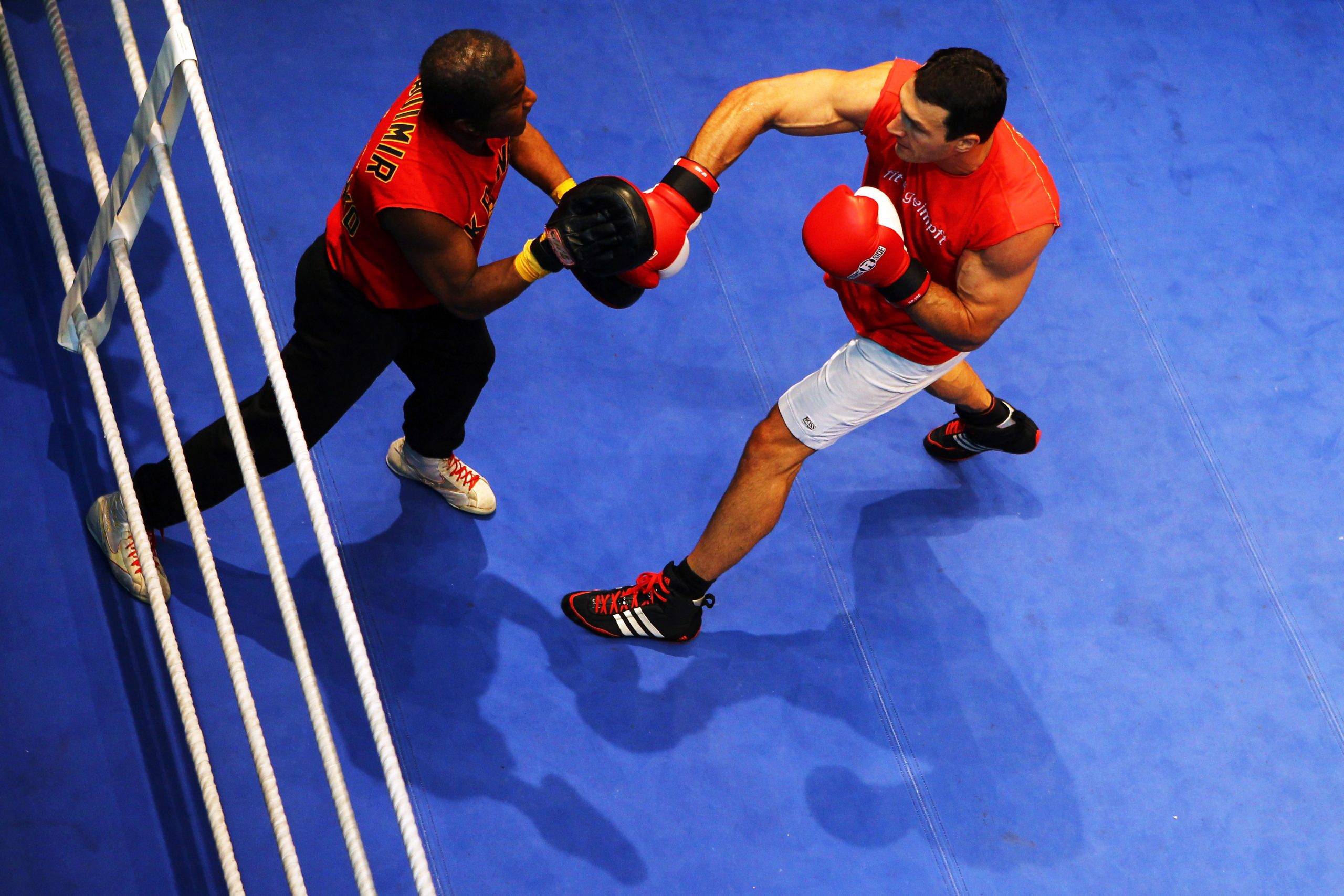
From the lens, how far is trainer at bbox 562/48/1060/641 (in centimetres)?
204

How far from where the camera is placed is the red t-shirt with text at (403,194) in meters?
1.92

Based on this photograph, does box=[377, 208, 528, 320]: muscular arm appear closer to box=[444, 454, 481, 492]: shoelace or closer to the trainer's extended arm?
the trainer's extended arm

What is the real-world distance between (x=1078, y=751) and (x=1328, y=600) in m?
0.88

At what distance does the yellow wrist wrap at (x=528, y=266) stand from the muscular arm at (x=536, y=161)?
0.37 m

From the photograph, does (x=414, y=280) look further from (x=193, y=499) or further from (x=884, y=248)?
(x=884, y=248)

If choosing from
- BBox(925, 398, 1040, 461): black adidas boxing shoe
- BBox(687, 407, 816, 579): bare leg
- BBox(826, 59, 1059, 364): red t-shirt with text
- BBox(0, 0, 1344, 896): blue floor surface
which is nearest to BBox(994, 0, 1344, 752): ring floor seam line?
BBox(0, 0, 1344, 896): blue floor surface

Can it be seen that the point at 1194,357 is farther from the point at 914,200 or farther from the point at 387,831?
the point at 387,831

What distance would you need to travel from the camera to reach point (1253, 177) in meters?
3.74

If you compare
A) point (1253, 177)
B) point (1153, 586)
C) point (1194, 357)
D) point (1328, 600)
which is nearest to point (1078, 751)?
point (1153, 586)

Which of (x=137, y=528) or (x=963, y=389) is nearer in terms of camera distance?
(x=137, y=528)

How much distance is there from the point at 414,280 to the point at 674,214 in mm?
512

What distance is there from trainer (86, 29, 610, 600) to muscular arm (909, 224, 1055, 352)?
69 centimetres

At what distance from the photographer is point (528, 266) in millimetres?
1972

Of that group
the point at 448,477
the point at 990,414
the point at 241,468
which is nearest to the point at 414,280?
the point at 241,468
